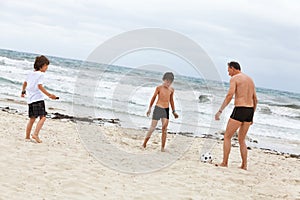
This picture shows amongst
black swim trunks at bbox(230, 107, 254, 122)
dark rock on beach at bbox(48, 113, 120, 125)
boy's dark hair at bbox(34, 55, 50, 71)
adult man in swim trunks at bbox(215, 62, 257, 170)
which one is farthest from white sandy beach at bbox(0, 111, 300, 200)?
dark rock on beach at bbox(48, 113, 120, 125)

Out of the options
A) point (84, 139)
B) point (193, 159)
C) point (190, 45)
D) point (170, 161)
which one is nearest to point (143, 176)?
point (170, 161)

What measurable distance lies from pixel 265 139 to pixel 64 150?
34.2 feet

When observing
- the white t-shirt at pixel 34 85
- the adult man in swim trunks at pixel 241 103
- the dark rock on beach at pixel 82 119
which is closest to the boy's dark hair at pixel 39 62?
the white t-shirt at pixel 34 85

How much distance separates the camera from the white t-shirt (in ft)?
24.5

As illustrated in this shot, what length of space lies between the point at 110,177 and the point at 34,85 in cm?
268

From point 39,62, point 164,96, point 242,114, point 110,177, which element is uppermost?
point 39,62

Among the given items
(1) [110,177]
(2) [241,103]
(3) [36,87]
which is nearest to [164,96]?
(2) [241,103]

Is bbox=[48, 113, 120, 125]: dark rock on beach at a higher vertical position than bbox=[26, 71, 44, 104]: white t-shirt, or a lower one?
lower

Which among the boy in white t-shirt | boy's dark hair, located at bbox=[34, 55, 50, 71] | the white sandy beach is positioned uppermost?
boy's dark hair, located at bbox=[34, 55, 50, 71]

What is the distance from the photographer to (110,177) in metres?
5.85

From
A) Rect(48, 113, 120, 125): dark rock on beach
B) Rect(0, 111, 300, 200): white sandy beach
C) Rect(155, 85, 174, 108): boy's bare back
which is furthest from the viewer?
Rect(48, 113, 120, 125): dark rock on beach

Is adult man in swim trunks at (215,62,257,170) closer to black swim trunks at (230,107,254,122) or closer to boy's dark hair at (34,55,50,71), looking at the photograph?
black swim trunks at (230,107,254,122)

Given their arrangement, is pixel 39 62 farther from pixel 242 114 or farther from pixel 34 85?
pixel 242 114

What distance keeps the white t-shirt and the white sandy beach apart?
2.86 feet
